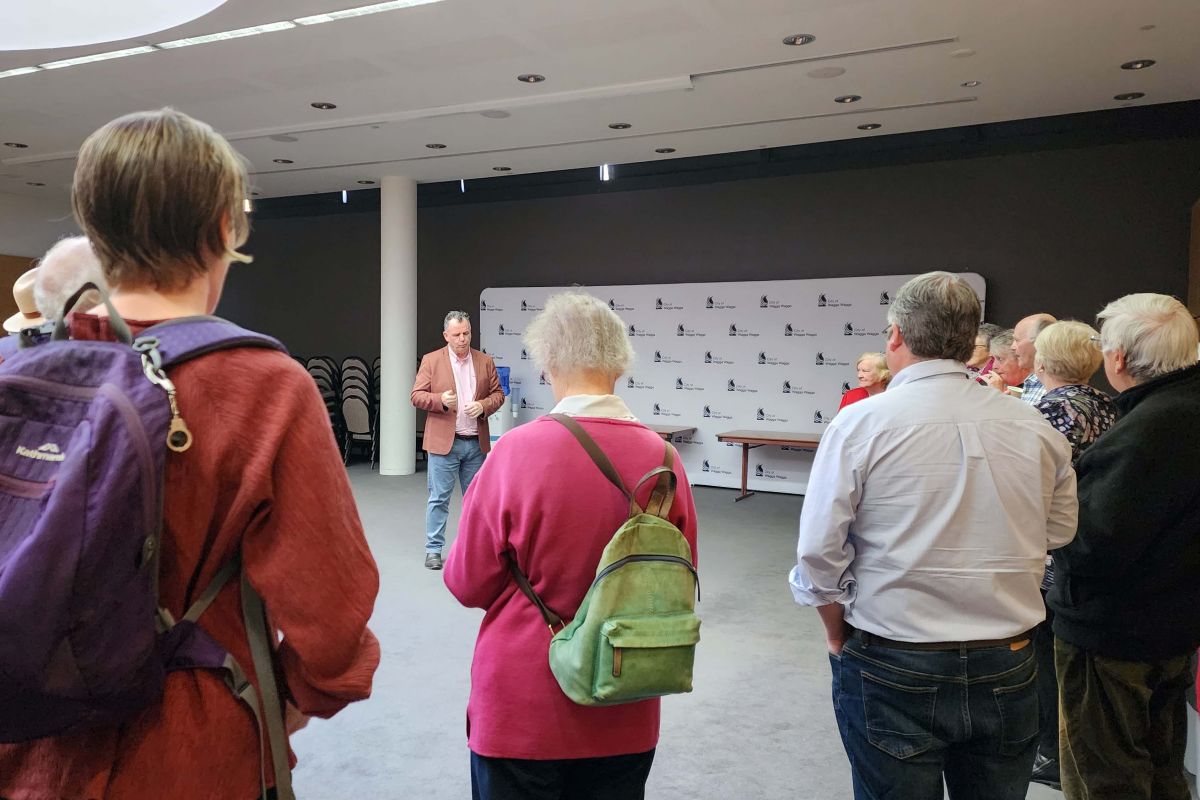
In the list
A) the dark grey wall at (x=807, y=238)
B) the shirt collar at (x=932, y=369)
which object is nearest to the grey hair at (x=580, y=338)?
the shirt collar at (x=932, y=369)

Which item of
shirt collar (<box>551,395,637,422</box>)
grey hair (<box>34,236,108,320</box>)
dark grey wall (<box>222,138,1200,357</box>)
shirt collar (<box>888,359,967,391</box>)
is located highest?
dark grey wall (<box>222,138,1200,357</box>)

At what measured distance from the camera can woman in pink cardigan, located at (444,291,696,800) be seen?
1.62 metres

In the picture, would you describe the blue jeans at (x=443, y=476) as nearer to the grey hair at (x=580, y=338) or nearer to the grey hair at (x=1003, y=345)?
the grey hair at (x=1003, y=345)

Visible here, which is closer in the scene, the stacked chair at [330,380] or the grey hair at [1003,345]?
the grey hair at [1003,345]

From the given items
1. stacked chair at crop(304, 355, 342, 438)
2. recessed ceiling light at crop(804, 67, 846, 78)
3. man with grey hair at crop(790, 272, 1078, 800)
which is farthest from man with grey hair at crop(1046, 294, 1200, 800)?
stacked chair at crop(304, 355, 342, 438)

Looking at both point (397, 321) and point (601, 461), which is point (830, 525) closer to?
point (601, 461)

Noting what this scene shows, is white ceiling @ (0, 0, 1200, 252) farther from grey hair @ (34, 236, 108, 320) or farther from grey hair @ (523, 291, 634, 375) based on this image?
grey hair @ (34, 236, 108, 320)

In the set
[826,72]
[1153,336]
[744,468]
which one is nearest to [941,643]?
[1153,336]

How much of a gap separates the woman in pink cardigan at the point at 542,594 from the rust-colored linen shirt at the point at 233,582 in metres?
0.65

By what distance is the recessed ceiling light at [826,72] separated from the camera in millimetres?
6082

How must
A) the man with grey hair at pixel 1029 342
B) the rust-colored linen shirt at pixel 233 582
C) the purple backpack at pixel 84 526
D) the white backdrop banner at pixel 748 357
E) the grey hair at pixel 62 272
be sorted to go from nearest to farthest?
the purple backpack at pixel 84 526 < the rust-colored linen shirt at pixel 233 582 < the grey hair at pixel 62 272 < the man with grey hair at pixel 1029 342 < the white backdrop banner at pixel 748 357

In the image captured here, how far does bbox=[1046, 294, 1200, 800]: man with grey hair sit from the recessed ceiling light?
432 centimetres

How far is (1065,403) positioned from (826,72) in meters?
4.39

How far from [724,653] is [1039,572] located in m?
2.58
